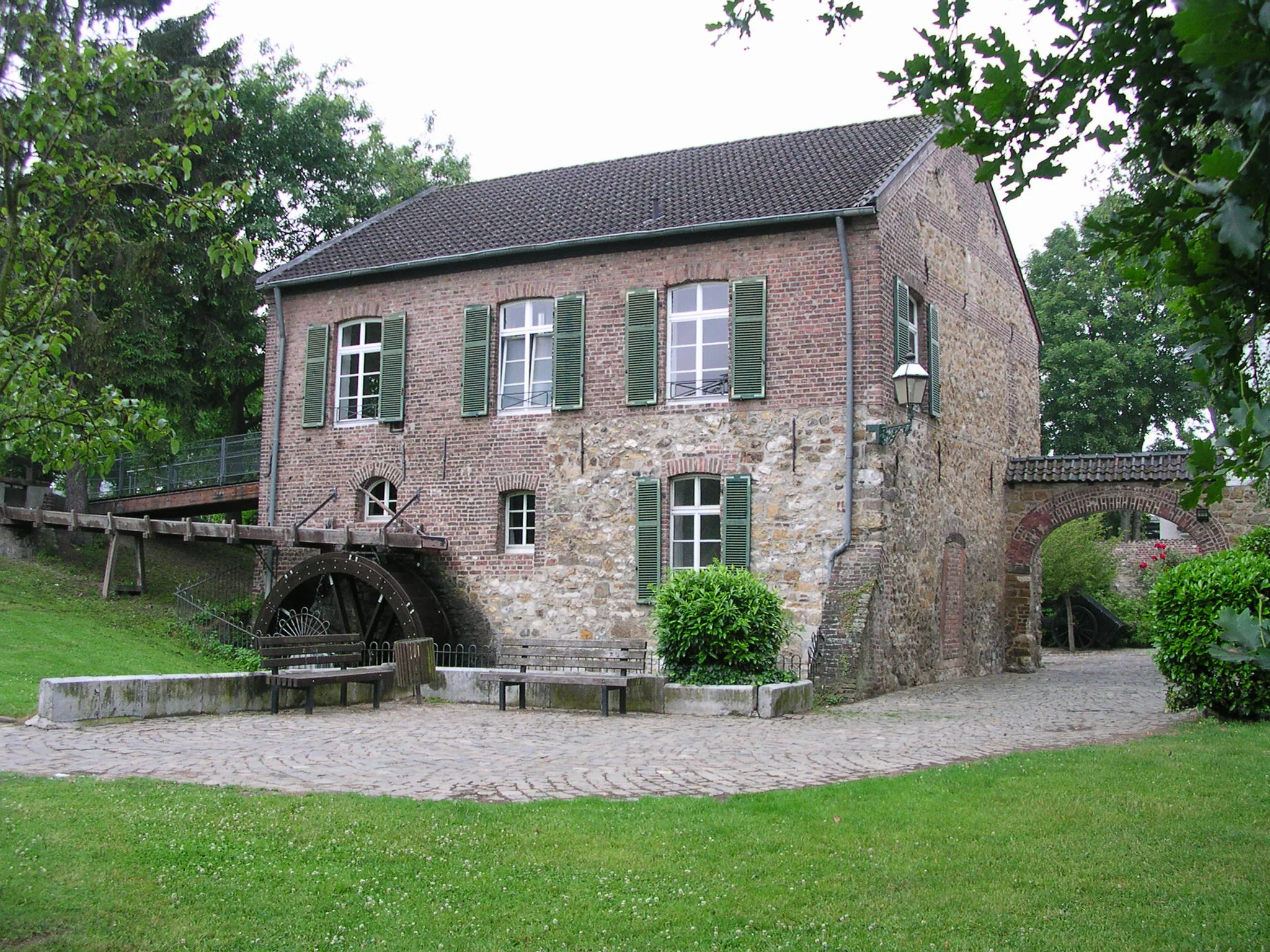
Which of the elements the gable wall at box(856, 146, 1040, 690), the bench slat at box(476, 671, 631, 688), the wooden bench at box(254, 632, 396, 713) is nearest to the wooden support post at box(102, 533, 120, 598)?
the wooden bench at box(254, 632, 396, 713)

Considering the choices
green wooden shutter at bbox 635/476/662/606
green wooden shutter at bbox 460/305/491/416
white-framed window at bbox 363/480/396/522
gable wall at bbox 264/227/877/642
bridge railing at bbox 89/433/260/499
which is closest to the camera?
gable wall at bbox 264/227/877/642

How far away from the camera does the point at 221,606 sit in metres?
21.4

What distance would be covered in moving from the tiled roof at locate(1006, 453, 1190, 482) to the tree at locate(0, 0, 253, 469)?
15627 mm

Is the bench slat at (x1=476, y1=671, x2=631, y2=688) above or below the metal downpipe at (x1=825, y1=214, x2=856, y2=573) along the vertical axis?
below

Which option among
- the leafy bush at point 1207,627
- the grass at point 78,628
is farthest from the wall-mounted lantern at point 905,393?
the grass at point 78,628

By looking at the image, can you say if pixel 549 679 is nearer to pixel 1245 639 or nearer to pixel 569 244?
pixel 569 244

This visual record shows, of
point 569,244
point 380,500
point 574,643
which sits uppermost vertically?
point 569,244

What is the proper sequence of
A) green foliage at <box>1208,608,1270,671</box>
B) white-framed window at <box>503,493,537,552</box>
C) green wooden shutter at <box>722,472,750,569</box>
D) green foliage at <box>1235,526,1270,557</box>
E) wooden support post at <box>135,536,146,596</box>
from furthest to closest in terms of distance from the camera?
wooden support post at <box>135,536,146,596</box> → white-framed window at <box>503,493,537,552</box> → green wooden shutter at <box>722,472,750,569</box> → green foliage at <box>1235,526,1270,557</box> → green foliage at <box>1208,608,1270,671</box>

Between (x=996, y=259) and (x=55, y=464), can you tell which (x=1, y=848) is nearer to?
(x=55, y=464)

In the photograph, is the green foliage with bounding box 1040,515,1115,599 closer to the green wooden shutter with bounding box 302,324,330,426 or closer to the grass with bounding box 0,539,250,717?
the green wooden shutter with bounding box 302,324,330,426

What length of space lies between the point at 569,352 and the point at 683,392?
1931mm

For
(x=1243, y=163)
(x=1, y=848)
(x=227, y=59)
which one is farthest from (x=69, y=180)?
(x=227, y=59)

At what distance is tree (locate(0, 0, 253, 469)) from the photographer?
5.21 metres

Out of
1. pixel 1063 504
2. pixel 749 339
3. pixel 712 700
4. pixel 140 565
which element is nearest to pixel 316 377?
pixel 140 565
